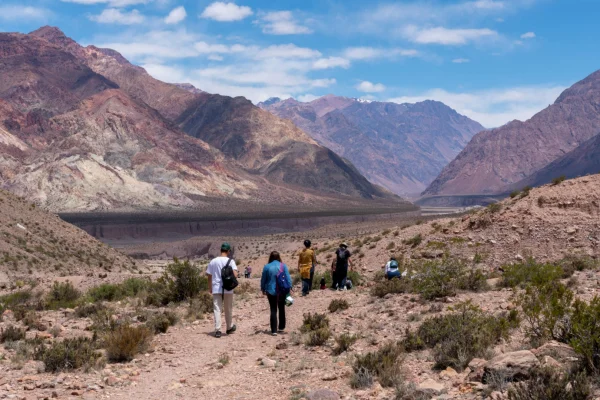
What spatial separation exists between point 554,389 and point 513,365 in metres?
1.01

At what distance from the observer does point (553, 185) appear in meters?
22.4

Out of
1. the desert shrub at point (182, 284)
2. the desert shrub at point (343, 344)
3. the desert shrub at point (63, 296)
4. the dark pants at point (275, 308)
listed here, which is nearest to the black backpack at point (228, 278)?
the dark pants at point (275, 308)

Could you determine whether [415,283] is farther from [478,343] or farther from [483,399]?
[483,399]

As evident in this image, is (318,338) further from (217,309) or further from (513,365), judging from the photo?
(513,365)

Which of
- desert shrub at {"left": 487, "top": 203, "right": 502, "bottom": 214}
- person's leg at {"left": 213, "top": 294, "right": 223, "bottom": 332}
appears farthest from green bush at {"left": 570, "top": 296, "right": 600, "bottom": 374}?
desert shrub at {"left": 487, "top": 203, "right": 502, "bottom": 214}

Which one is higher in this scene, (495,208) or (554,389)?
(495,208)

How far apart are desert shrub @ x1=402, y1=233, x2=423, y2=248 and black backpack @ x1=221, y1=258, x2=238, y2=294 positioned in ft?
45.2

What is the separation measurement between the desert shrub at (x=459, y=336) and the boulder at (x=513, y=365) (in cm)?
100

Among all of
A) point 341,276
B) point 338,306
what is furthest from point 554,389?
point 341,276

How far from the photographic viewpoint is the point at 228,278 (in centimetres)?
1120

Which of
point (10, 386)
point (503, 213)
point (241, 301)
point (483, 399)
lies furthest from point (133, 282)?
point (483, 399)

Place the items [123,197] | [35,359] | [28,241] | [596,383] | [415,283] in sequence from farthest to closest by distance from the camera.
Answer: [123,197], [28,241], [415,283], [35,359], [596,383]

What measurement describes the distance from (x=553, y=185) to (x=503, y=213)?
92.7 inches

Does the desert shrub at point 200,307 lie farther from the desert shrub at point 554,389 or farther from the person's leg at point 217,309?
the desert shrub at point 554,389
